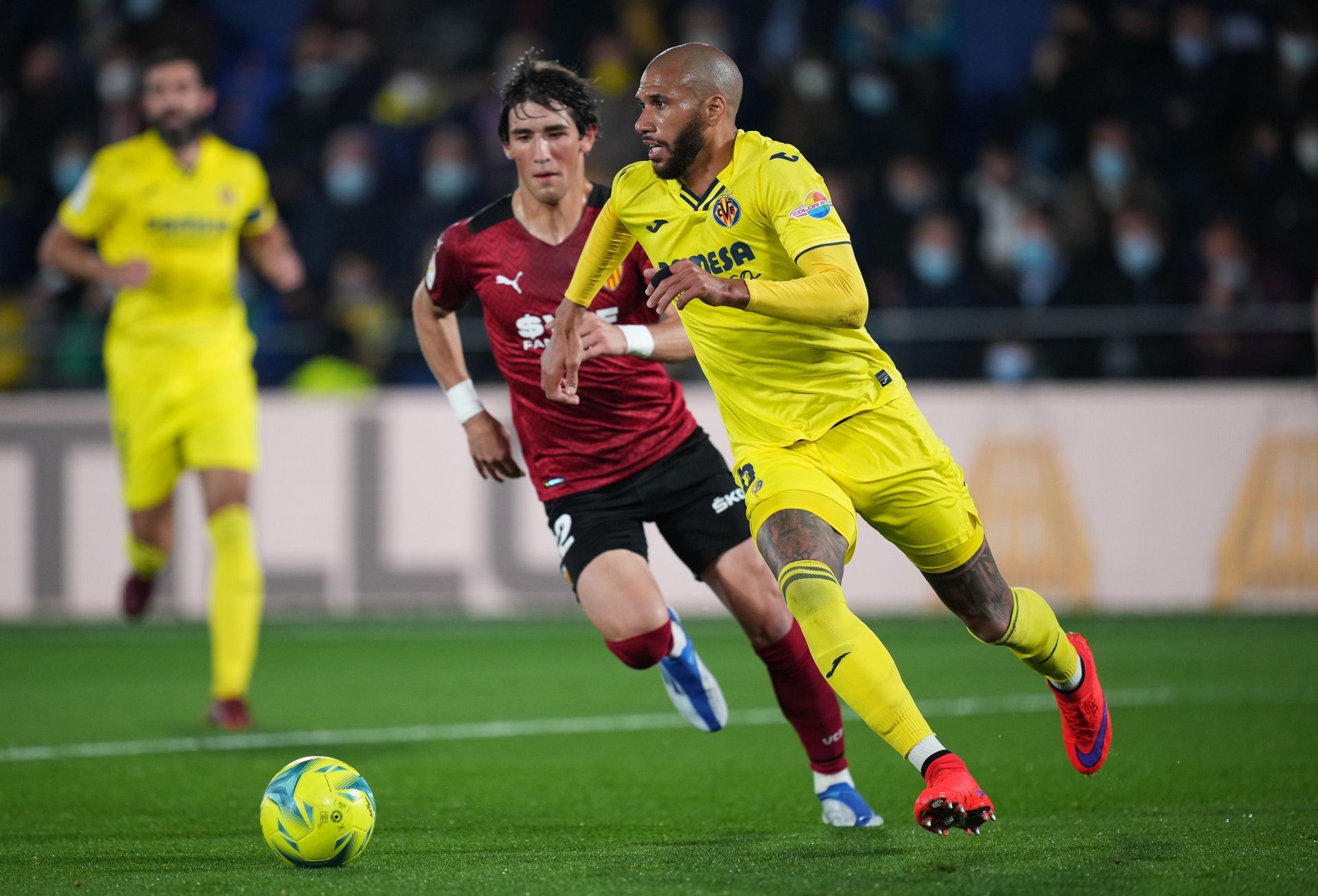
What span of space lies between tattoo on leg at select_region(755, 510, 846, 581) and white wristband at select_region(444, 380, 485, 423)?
5.75 feet

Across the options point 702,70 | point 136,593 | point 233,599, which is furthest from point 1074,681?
point 136,593

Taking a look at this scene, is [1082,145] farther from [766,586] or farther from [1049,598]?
[766,586]

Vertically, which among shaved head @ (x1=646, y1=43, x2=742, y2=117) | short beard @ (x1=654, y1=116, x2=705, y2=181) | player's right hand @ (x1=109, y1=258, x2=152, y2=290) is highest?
shaved head @ (x1=646, y1=43, x2=742, y2=117)

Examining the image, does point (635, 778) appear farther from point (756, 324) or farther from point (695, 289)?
point (695, 289)

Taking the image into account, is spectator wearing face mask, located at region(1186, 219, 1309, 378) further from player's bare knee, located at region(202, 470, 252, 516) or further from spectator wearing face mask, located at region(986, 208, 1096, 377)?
player's bare knee, located at region(202, 470, 252, 516)

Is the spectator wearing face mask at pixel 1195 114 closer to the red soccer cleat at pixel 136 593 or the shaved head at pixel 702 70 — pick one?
the red soccer cleat at pixel 136 593

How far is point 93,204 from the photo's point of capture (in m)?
8.52

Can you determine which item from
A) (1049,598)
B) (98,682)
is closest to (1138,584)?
(1049,598)

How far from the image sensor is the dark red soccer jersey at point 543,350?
6238mm

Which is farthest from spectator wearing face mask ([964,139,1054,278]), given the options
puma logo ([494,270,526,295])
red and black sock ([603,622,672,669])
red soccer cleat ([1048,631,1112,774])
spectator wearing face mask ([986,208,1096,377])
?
red soccer cleat ([1048,631,1112,774])

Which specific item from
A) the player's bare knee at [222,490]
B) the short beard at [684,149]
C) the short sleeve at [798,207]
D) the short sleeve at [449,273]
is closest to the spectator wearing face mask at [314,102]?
the player's bare knee at [222,490]

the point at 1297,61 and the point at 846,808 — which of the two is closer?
the point at 846,808

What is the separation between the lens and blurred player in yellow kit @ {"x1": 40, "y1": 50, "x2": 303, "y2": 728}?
330 inches

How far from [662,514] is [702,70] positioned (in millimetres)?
1787
